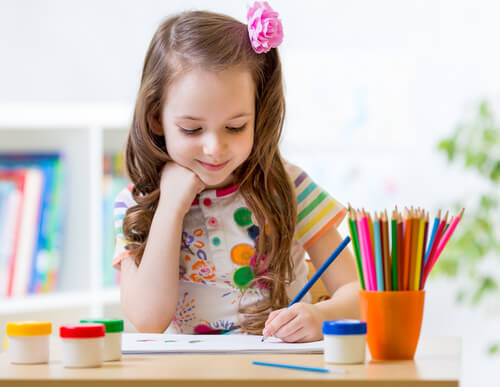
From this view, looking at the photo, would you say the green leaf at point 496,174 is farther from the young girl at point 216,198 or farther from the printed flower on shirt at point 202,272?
the printed flower on shirt at point 202,272

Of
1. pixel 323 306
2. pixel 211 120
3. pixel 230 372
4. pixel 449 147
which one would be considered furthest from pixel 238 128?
pixel 449 147

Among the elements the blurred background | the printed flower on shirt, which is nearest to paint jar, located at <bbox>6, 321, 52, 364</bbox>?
the printed flower on shirt

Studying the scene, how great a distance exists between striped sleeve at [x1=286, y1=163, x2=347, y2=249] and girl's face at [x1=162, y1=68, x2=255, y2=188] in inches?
7.6

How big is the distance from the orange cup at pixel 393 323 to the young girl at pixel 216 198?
0.26m

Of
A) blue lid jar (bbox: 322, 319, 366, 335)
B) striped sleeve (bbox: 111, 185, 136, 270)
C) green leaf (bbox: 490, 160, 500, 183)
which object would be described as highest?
green leaf (bbox: 490, 160, 500, 183)

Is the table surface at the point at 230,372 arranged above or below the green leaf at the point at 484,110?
below

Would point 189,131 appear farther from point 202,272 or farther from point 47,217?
point 47,217

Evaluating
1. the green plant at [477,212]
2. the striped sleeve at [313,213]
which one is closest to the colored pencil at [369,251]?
the striped sleeve at [313,213]

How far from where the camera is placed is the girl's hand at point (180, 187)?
1.12 meters

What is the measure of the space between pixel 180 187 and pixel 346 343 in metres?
0.52

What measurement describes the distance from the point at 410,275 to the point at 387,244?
0.05 m

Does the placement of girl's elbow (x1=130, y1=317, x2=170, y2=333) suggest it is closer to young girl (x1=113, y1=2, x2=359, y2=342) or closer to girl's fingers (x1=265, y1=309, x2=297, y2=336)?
young girl (x1=113, y1=2, x2=359, y2=342)

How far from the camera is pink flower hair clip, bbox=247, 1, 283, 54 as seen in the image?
1.04m

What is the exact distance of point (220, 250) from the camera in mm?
1200
